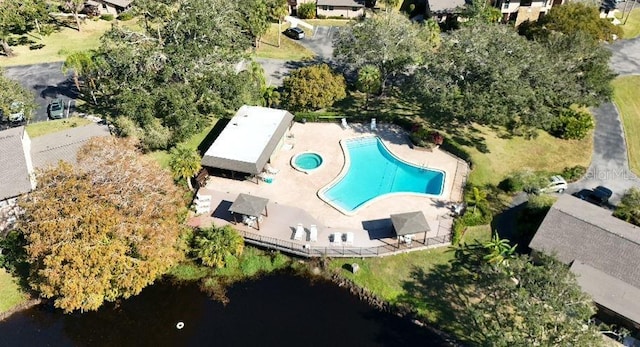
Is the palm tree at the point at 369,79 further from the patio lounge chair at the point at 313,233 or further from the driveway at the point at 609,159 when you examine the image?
the driveway at the point at 609,159

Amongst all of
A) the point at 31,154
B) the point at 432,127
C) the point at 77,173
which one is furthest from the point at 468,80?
the point at 31,154

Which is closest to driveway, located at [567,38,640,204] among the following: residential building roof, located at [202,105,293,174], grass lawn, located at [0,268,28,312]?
residential building roof, located at [202,105,293,174]

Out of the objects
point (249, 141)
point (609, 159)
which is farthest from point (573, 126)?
point (249, 141)

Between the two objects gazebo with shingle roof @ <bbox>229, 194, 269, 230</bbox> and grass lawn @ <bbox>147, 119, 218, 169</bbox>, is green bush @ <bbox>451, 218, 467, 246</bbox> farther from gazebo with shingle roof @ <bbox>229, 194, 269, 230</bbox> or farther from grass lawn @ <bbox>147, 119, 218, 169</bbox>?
grass lawn @ <bbox>147, 119, 218, 169</bbox>

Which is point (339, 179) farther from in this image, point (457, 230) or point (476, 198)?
point (476, 198)

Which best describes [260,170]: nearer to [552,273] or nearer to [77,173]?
[77,173]
